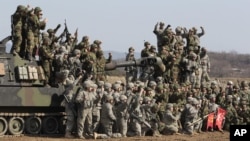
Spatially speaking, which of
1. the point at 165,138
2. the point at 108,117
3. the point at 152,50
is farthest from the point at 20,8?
the point at 165,138

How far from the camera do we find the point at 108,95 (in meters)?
20.3

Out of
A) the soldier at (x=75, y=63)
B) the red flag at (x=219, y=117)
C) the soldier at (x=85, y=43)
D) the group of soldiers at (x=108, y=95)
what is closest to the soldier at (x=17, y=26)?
the group of soldiers at (x=108, y=95)

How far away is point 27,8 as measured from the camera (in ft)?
70.4

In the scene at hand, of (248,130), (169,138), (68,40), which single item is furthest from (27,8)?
(248,130)

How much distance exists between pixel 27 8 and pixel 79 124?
415 cm

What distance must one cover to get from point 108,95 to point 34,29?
3371mm

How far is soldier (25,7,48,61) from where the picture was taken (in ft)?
70.2

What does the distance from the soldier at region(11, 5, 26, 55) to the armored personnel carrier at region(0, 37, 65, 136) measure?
10.9 inches

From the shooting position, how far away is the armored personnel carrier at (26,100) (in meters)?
20.2

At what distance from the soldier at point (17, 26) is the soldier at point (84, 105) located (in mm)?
2733

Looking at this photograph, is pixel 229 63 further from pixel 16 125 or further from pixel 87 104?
pixel 87 104

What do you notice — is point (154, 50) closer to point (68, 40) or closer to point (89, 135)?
point (68, 40)

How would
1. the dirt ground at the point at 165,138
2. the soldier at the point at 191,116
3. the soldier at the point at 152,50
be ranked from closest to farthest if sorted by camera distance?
the dirt ground at the point at 165,138 → the soldier at the point at 191,116 → the soldier at the point at 152,50

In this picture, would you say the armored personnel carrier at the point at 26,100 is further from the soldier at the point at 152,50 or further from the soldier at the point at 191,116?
the soldier at the point at 152,50
